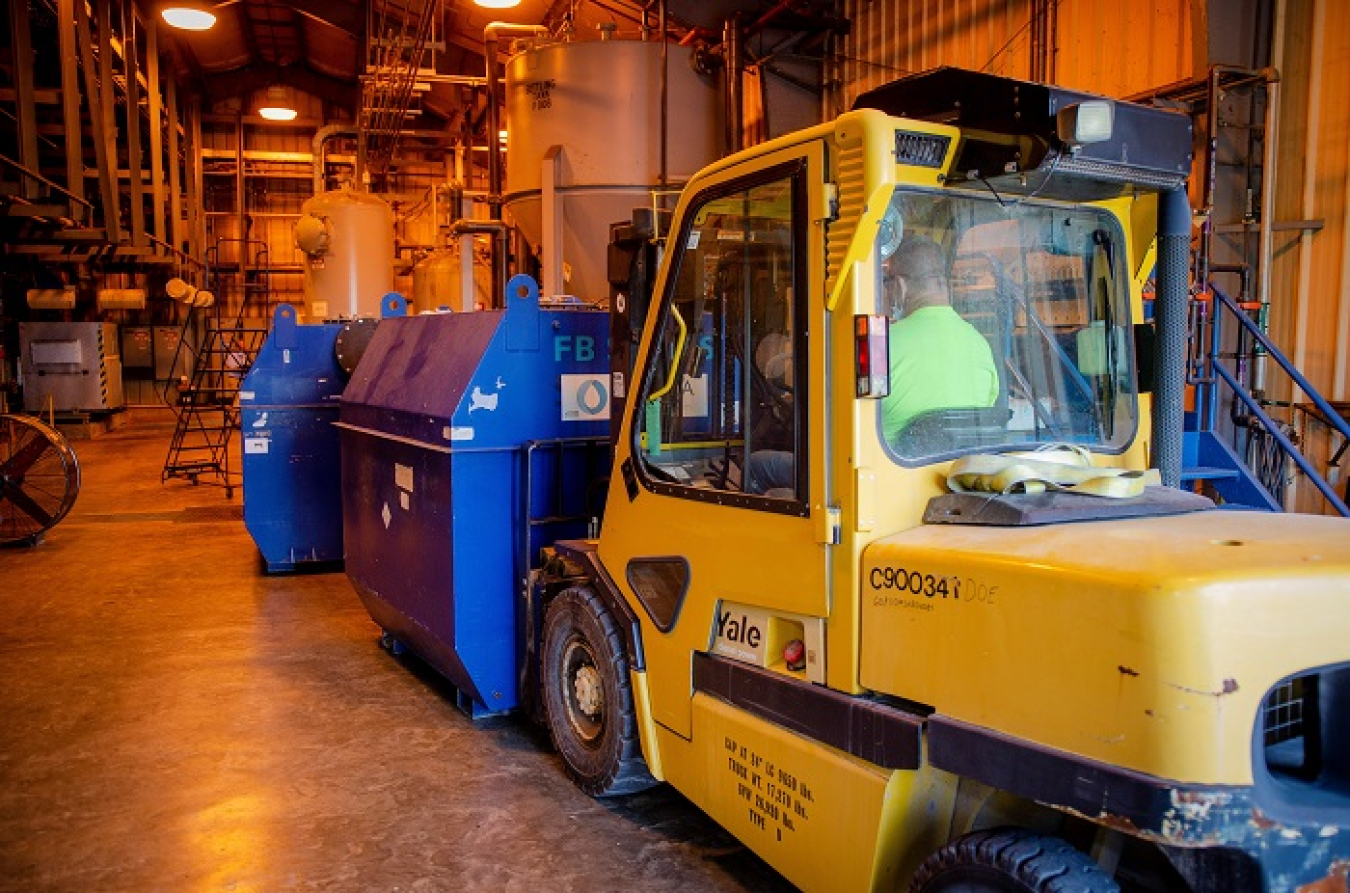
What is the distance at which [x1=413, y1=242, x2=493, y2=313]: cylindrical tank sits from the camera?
17516 mm

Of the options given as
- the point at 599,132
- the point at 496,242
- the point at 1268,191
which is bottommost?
the point at 1268,191

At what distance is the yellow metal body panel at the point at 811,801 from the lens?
8.57 feet

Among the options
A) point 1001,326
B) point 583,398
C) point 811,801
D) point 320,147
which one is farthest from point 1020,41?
point 320,147

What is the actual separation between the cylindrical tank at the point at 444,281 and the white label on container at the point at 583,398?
40.1 ft

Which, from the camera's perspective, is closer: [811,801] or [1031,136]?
[1031,136]

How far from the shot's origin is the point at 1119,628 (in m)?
→ 2.04

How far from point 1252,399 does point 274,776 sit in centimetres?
605

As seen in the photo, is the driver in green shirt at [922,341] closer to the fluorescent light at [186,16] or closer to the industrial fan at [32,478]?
the industrial fan at [32,478]

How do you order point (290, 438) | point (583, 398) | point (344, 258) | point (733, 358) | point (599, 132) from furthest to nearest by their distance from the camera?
point (344, 258) → point (599, 132) → point (290, 438) → point (583, 398) → point (733, 358)

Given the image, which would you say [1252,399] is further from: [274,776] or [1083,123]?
[274,776]

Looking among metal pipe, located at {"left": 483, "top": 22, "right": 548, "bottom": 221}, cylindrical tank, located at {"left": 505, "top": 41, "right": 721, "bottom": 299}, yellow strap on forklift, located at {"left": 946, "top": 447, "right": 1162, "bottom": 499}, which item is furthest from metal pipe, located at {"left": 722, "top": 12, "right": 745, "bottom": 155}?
yellow strap on forklift, located at {"left": 946, "top": 447, "right": 1162, "bottom": 499}

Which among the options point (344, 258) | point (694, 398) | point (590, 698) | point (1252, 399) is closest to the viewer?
point (694, 398)

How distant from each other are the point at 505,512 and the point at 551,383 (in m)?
0.64

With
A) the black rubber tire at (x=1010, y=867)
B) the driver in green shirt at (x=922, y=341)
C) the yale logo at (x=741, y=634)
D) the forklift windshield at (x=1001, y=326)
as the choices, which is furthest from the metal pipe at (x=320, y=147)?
the black rubber tire at (x=1010, y=867)
